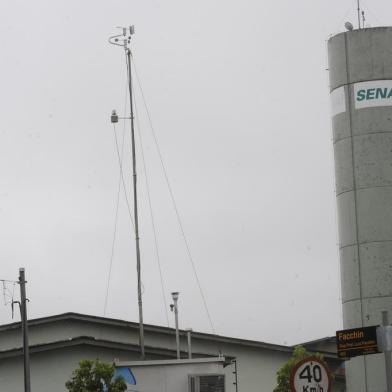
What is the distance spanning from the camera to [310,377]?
17672 mm

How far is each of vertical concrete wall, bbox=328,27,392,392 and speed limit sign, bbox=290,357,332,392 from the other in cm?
3881

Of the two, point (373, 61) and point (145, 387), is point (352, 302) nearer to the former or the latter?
point (373, 61)

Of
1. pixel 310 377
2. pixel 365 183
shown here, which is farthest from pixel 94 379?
pixel 310 377

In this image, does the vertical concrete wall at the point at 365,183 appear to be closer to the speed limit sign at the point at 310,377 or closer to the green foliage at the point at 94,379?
the green foliage at the point at 94,379

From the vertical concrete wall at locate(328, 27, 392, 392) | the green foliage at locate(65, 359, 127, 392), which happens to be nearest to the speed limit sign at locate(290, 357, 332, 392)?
the green foliage at locate(65, 359, 127, 392)

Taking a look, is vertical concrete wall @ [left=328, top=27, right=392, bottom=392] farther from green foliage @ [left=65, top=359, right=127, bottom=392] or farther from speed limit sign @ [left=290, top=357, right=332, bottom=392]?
speed limit sign @ [left=290, top=357, right=332, bottom=392]

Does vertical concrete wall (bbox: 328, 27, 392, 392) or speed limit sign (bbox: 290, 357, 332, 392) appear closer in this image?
speed limit sign (bbox: 290, 357, 332, 392)

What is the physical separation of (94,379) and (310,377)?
82.0ft

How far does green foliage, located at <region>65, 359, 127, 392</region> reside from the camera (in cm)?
4116

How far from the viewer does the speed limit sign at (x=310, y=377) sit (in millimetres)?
17609

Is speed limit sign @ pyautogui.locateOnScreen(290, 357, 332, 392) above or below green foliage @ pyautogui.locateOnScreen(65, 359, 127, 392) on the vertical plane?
below

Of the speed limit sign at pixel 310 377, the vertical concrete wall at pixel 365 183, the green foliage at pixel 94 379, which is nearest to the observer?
the speed limit sign at pixel 310 377

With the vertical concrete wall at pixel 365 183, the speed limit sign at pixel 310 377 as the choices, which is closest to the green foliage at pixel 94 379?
the vertical concrete wall at pixel 365 183

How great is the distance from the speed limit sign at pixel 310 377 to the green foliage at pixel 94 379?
77.8ft
